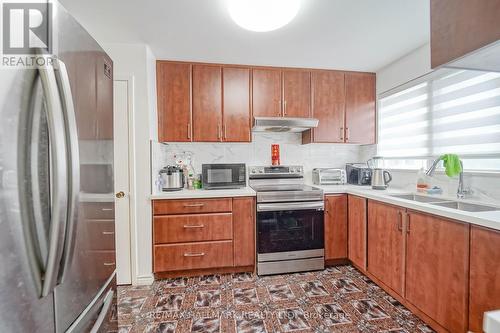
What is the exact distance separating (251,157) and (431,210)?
1925 millimetres

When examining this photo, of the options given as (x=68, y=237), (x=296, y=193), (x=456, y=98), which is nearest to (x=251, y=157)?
(x=296, y=193)

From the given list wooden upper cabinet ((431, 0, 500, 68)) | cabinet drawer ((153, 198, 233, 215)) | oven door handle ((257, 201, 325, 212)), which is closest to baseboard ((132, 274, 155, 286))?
cabinet drawer ((153, 198, 233, 215))

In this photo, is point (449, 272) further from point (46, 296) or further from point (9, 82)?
point (9, 82)

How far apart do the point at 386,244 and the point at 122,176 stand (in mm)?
2484

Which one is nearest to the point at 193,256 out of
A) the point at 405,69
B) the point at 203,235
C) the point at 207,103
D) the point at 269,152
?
the point at 203,235

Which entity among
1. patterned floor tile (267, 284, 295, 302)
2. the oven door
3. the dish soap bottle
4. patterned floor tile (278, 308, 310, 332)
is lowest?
patterned floor tile (278, 308, 310, 332)

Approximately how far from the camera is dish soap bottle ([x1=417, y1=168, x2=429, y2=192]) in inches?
85.1

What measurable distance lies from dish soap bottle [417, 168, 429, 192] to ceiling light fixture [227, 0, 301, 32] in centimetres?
192

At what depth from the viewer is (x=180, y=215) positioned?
2.24 metres

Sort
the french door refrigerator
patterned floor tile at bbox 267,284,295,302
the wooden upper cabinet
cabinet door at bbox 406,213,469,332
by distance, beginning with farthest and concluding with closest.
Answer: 1. patterned floor tile at bbox 267,284,295,302
2. cabinet door at bbox 406,213,469,332
3. the wooden upper cabinet
4. the french door refrigerator

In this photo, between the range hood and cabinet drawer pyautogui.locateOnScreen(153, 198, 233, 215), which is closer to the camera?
cabinet drawer pyautogui.locateOnScreen(153, 198, 233, 215)

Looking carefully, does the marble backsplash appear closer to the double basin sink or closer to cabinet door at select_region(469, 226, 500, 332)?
the double basin sink

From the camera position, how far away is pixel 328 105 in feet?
9.25

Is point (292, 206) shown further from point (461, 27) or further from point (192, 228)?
point (461, 27)
